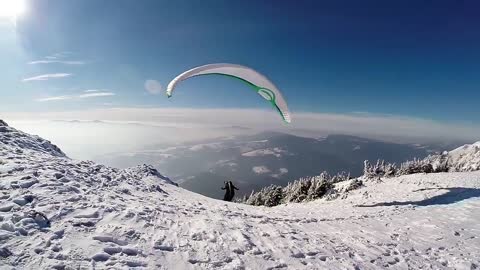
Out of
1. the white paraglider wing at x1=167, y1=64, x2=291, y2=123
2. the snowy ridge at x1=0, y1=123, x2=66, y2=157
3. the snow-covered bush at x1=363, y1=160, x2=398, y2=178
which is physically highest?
the white paraglider wing at x1=167, y1=64, x2=291, y2=123

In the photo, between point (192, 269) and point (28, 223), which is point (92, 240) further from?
point (192, 269)

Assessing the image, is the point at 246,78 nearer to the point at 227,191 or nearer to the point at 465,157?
the point at 227,191

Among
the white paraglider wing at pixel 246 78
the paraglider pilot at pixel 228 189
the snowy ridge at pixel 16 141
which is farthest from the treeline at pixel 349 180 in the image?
the snowy ridge at pixel 16 141

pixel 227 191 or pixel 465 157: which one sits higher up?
pixel 465 157

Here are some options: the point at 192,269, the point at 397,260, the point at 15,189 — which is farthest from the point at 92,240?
the point at 397,260

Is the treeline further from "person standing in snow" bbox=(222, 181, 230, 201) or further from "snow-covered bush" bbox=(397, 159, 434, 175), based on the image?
"person standing in snow" bbox=(222, 181, 230, 201)

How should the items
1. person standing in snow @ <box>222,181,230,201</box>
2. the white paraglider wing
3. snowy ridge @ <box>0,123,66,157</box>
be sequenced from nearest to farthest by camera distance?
snowy ridge @ <box>0,123,66,157</box>
the white paraglider wing
person standing in snow @ <box>222,181,230,201</box>

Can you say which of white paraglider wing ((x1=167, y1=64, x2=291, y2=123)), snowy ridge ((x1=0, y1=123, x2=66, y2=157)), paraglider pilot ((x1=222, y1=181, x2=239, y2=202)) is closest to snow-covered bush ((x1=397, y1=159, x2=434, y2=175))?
paraglider pilot ((x1=222, y1=181, x2=239, y2=202))

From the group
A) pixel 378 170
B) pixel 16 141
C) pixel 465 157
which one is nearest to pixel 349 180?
pixel 378 170
